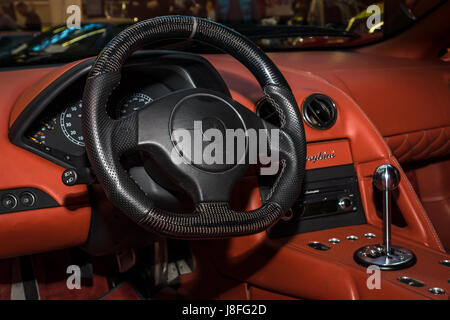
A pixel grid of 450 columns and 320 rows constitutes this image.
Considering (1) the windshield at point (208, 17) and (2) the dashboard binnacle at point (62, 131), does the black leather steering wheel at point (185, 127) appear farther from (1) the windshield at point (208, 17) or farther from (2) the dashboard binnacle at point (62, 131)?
(1) the windshield at point (208, 17)

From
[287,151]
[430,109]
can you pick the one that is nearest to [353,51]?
[430,109]

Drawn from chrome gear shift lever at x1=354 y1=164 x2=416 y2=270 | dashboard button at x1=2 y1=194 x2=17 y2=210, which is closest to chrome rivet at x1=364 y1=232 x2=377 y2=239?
chrome gear shift lever at x1=354 y1=164 x2=416 y2=270

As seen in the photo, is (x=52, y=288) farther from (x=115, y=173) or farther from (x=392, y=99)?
(x=392, y=99)

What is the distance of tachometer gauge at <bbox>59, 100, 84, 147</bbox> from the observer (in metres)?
1.30

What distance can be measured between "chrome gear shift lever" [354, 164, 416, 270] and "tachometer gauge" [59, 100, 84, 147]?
0.75 meters

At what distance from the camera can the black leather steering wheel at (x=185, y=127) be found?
38.7 inches

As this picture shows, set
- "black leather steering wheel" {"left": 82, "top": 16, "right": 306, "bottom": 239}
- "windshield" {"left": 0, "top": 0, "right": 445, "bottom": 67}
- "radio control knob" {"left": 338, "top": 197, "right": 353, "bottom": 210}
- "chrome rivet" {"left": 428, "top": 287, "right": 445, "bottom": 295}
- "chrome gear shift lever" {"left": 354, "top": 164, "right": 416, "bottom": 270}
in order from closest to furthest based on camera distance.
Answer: "black leather steering wheel" {"left": 82, "top": 16, "right": 306, "bottom": 239}, "chrome rivet" {"left": 428, "top": 287, "right": 445, "bottom": 295}, "chrome gear shift lever" {"left": 354, "top": 164, "right": 416, "bottom": 270}, "radio control knob" {"left": 338, "top": 197, "right": 353, "bottom": 210}, "windshield" {"left": 0, "top": 0, "right": 445, "bottom": 67}

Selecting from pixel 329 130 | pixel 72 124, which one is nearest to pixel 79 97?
pixel 72 124

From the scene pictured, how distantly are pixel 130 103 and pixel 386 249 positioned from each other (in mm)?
759

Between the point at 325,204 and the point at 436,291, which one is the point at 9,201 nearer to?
the point at 325,204

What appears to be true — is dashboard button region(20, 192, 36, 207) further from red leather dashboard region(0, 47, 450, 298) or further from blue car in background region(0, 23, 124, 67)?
blue car in background region(0, 23, 124, 67)

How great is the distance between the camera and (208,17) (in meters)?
1.60

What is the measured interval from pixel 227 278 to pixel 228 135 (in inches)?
29.6

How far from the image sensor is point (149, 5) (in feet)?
6.04
